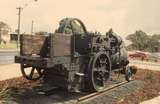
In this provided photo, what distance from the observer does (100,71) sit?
13.5m

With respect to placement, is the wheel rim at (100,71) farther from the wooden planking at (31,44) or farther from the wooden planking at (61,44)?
the wooden planking at (31,44)

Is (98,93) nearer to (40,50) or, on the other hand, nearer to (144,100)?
(144,100)

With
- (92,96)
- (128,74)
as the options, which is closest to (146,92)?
(92,96)

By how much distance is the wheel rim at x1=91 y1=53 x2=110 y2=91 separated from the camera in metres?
13.0

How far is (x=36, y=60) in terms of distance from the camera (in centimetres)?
1135

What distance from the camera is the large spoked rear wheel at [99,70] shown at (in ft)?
41.7

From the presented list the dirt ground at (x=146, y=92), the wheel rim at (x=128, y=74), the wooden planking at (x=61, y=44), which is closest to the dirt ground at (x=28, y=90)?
the dirt ground at (x=146, y=92)

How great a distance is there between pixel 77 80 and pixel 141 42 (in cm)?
7004

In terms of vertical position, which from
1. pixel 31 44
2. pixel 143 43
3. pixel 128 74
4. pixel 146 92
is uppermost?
pixel 31 44

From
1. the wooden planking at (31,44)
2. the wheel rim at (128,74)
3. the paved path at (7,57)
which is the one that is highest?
the wooden planking at (31,44)

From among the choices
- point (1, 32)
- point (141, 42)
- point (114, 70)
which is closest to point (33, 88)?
point (114, 70)

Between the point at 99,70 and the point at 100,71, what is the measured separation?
14 centimetres

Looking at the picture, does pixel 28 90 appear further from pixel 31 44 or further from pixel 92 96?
pixel 92 96

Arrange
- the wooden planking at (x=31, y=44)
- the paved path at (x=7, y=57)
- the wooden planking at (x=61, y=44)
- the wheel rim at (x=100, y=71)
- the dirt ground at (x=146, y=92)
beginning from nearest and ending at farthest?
the wooden planking at (x=61, y=44) → the wooden planking at (x=31, y=44) → the dirt ground at (x=146, y=92) → the wheel rim at (x=100, y=71) → the paved path at (x=7, y=57)
